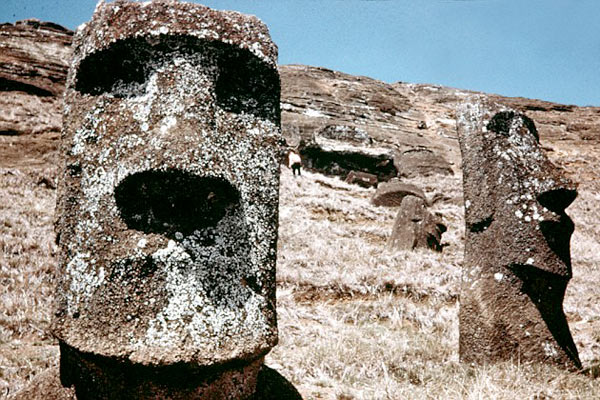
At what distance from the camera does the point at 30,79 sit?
58.3 feet

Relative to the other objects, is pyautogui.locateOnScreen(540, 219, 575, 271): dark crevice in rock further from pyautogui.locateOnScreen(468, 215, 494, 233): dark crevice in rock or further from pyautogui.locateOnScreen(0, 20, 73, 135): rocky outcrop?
pyautogui.locateOnScreen(0, 20, 73, 135): rocky outcrop

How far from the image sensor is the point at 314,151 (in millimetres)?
24031

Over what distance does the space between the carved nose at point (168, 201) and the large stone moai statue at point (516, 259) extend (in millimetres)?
2962

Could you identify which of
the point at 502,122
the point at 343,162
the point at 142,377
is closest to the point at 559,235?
the point at 502,122

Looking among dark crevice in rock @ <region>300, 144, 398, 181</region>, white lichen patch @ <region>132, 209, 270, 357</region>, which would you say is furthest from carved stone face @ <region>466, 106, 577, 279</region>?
dark crevice in rock @ <region>300, 144, 398, 181</region>

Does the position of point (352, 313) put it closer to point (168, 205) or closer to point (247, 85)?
point (247, 85)

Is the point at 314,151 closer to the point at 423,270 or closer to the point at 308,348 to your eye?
the point at 423,270

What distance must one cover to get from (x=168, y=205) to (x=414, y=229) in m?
8.11

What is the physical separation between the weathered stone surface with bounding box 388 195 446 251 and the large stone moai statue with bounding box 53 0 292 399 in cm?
758

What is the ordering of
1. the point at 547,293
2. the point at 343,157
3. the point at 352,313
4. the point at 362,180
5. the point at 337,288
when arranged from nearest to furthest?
the point at 547,293 → the point at 352,313 → the point at 337,288 → the point at 362,180 → the point at 343,157

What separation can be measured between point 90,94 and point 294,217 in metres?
9.25

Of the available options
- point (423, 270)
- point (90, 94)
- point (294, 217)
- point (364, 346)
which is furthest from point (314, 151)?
point (90, 94)

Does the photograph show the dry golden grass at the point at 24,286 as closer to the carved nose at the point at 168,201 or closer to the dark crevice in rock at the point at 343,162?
the carved nose at the point at 168,201

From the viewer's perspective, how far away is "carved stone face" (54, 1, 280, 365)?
60.6 inches
